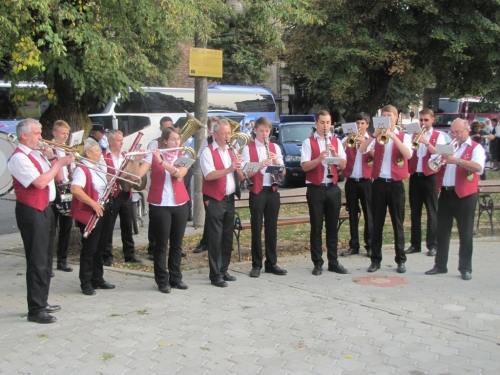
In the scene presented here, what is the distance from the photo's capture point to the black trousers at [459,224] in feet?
25.6

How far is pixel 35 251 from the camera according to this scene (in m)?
6.19

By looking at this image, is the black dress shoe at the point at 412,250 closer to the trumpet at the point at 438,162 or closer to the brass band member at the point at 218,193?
the trumpet at the point at 438,162

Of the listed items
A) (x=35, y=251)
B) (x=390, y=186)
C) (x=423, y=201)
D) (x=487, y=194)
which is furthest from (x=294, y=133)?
(x=35, y=251)

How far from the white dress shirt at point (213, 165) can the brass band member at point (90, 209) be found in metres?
1.17

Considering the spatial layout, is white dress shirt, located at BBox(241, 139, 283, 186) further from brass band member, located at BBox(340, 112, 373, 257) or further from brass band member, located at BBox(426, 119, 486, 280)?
brass band member, located at BBox(426, 119, 486, 280)

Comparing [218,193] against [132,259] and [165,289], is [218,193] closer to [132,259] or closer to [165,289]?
[165,289]

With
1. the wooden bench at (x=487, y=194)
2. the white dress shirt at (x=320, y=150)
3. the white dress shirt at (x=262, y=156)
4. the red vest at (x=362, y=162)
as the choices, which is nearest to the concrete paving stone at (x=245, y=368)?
the white dress shirt at (x=262, y=156)

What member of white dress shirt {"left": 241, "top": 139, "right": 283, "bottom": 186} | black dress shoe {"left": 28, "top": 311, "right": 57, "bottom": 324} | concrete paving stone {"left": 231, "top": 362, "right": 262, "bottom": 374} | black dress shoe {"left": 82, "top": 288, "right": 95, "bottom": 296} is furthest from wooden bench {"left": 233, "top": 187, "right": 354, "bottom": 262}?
concrete paving stone {"left": 231, "top": 362, "right": 262, "bottom": 374}

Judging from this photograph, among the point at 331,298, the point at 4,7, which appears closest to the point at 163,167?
the point at 331,298

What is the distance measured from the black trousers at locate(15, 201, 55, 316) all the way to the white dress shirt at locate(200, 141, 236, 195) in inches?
79.5

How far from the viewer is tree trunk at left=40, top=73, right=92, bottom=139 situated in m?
9.28

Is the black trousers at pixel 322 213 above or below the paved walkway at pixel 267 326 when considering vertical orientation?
above

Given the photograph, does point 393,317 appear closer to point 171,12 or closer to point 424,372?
point 424,372

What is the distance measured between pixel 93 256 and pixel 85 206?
60 cm
